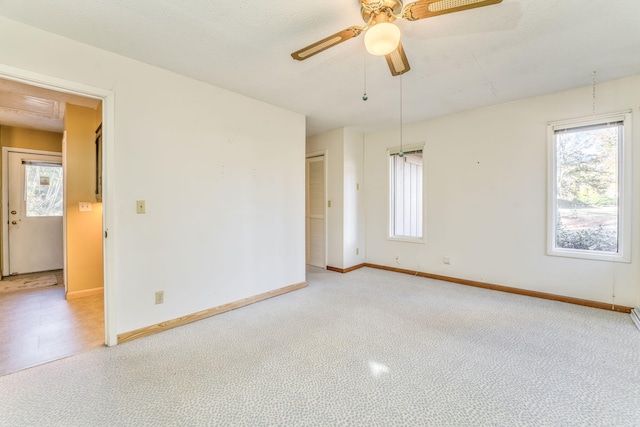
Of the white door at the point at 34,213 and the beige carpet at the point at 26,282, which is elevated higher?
the white door at the point at 34,213

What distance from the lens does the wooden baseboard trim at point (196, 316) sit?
2.38 m

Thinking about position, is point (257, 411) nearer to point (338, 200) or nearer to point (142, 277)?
point (142, 277)

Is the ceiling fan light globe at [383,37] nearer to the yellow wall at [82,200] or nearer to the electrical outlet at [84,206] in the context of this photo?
the yellow wall at [82,200]

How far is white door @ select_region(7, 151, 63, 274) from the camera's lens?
4.41 metres

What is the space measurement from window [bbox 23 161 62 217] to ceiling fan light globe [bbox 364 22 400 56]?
227 inches

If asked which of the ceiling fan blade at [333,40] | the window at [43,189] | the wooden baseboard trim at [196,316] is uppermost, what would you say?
the ceiling fan blade at [333,40]

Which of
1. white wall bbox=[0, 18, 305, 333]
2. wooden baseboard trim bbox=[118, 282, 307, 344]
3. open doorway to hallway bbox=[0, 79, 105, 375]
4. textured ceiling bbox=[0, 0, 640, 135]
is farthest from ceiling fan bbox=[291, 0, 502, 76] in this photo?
open doorway to hallway bbox=[0, 79, 105, 375]

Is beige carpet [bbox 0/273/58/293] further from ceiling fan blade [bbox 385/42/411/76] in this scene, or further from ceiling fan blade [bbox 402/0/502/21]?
ceiling fan blade [bbox 402/0/502/21]

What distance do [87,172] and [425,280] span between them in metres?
4.89

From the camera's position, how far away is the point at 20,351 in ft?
7.13

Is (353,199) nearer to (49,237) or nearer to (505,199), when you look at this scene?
(505,199)

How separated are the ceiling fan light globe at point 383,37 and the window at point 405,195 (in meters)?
3.10

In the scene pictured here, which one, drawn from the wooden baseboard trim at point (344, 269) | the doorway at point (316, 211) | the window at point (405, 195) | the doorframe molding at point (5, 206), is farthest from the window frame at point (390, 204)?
the doorframe molding at point (5, 206)

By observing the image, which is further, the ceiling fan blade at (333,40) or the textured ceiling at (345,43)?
the textured ceiling at (345,43)
